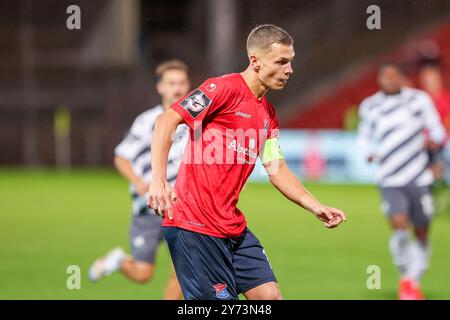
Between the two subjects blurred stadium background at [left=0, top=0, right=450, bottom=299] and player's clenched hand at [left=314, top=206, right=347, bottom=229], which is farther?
blurred stadium background at [left=0, top=0, right=450, bottom=299]

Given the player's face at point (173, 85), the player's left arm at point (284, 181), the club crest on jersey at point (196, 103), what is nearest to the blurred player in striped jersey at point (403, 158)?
the player's face at point (173, 85)

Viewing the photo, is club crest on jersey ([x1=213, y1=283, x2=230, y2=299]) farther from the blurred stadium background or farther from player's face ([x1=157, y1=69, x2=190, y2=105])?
the blurred stadium background

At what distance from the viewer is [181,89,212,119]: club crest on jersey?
5.82m

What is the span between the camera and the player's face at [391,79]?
941 cm

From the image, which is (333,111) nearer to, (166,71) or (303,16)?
(303,16)

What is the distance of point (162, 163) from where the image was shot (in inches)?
219

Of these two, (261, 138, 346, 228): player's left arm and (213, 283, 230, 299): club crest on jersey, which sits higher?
(261, 138, 346, 228): player's left arm

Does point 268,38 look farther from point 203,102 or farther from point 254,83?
point 203,102

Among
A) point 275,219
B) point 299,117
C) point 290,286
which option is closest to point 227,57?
point 299,117

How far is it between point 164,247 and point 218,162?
7.16 meters

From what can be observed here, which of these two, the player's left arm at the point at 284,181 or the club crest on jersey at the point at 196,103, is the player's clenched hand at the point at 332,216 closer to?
the player's left arm at the point at 284,181

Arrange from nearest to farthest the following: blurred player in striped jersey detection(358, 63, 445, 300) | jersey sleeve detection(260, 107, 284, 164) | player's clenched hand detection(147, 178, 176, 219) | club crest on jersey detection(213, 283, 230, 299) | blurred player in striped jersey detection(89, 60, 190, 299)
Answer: player's clenched hand detection(147, 178, 176, 219), club crest on jersey detection(213, 283, 230, 299), jersey sleeve detection(260, 107, 284, 164), blurred player in striped jersey detection(89, 60, 190, 299), blurred player in striped jersey detection(358, 63, 445, 300)

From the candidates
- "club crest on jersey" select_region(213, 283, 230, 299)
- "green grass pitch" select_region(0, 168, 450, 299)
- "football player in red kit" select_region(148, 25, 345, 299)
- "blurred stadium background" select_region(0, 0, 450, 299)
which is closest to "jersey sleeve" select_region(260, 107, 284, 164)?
"football player in red kit" select_region(148, 25, 345, 299)

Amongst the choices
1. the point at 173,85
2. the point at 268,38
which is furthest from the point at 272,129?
the point at 173,85
